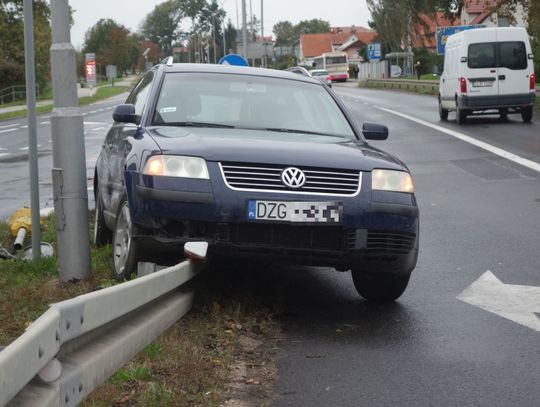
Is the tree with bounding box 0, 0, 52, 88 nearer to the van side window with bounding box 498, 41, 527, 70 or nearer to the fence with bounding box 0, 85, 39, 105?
the fence with bounding box 0, 85, 39, 105

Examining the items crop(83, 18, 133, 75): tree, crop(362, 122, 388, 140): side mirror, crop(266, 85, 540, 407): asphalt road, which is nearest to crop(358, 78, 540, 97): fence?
crop(266, 85, 540, 407): asphalt road

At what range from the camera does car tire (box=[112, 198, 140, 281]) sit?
6203 mm

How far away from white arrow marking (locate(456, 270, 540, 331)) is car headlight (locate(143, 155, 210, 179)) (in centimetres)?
206

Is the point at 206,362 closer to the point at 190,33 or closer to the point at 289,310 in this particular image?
the point at 289,310

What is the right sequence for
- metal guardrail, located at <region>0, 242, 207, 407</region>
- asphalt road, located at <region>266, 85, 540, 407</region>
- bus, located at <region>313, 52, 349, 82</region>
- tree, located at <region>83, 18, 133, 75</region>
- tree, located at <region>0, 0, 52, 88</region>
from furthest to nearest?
1. tree, located at <region>83, 18, 133, 75</region>
2. bus, located at <region>313, 52, 349, 82</region>
3. tree, located at <region>0, 0, 52, 88</region>
4. asphalt road, located at <region>266, 85, 540, 407</region>
5. metal guardrail, located at <region>0, 242, 207, 407</region>

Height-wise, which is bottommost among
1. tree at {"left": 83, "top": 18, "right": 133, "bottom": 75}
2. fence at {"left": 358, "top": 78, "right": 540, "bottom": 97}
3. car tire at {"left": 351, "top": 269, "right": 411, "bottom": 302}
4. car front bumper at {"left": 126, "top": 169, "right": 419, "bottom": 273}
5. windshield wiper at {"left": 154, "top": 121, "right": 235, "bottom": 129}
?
car tire at {"left": 351, "top": 269, "right": 411, "bottom": 302}

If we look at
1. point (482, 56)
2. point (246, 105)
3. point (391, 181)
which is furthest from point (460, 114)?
point (391, 181)

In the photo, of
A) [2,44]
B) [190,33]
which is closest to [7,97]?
[2,44]

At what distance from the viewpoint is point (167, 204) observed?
5895mm

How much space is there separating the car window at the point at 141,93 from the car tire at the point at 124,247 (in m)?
1.03

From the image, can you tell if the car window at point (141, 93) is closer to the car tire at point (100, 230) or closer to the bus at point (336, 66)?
the car tire at point (100, 230)

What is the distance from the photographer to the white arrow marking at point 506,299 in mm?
6262

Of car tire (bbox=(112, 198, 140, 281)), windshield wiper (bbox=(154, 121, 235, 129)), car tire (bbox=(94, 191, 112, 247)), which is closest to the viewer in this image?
car tire (bbox=(112, 198, 140, 281))

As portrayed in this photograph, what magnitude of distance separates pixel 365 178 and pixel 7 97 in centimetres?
6179
